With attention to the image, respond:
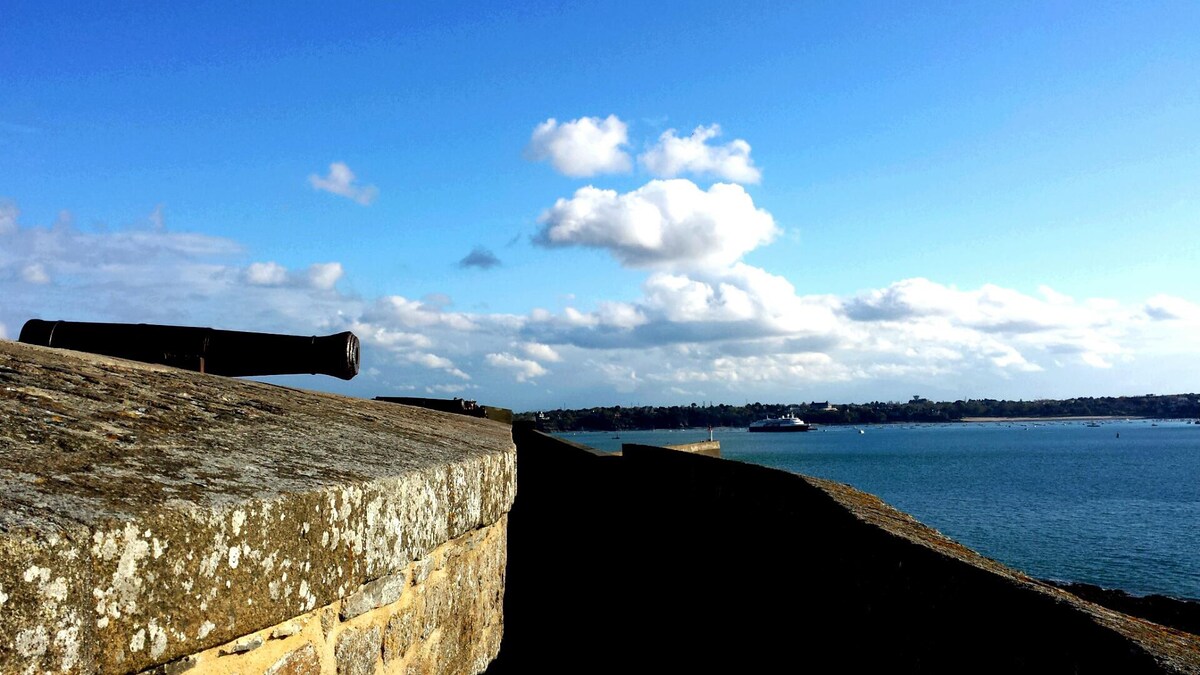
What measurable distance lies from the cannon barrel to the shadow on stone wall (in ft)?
4.46

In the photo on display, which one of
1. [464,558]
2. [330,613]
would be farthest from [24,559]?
[464,558]

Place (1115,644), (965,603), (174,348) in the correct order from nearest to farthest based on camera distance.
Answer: (1115,644), (965,603), (174,348)

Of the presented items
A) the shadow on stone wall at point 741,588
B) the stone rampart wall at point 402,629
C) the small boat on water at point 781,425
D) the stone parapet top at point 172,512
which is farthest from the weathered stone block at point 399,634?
the small boat on water at point 781,425

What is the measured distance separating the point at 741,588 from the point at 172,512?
192 inches

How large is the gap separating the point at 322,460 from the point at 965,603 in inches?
96.3

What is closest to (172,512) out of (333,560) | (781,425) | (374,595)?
(333,560)

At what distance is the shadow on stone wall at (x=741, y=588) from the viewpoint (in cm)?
293

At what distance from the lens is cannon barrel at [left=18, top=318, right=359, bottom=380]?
332 cm

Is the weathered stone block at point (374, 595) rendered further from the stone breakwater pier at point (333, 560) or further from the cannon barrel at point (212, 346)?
the cannon barrel at point (212, 346)

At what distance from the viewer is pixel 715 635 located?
5.90m

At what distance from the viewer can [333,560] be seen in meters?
1.64

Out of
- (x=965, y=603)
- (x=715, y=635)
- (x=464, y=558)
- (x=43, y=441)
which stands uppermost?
(x=43, y=441)

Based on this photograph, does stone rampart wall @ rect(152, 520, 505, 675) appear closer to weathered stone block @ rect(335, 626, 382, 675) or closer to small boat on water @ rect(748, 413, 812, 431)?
weathered stone block @ rect(335, 626, 382, 675)

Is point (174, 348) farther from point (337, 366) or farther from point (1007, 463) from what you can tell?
point (1007, 463)
